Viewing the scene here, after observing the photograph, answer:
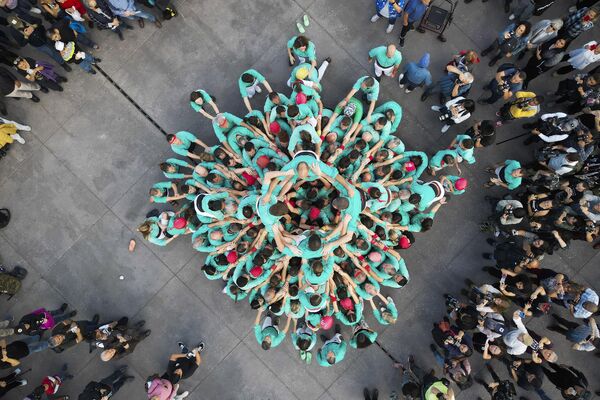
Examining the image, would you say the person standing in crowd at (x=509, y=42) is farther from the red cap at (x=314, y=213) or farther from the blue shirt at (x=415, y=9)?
the red cap at (x=314, y=213)

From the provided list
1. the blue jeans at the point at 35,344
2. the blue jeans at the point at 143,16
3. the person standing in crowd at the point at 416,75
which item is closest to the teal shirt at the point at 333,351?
the person standing in crowd at the point at 416,75

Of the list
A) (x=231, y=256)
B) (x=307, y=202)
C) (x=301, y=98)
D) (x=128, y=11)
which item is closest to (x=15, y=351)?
(x=231, y=256)

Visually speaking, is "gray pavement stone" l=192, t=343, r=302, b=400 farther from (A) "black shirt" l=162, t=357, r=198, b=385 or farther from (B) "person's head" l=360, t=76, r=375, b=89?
(B) "person's head" l=360, t=76, r=375, b=89

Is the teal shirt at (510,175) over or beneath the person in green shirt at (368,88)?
over

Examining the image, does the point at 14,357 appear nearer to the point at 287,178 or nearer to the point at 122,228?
the point at 122,228

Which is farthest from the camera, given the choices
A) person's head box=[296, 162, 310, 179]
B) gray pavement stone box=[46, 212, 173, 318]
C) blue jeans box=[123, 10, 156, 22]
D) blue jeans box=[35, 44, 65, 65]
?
gray pavement stone box=[46, 212, 173, 318]

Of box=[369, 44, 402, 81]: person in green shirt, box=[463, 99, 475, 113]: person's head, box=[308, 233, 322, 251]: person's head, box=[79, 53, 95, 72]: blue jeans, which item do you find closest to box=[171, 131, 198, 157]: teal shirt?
box=[79, 53, 95, 72]: blue jeans
